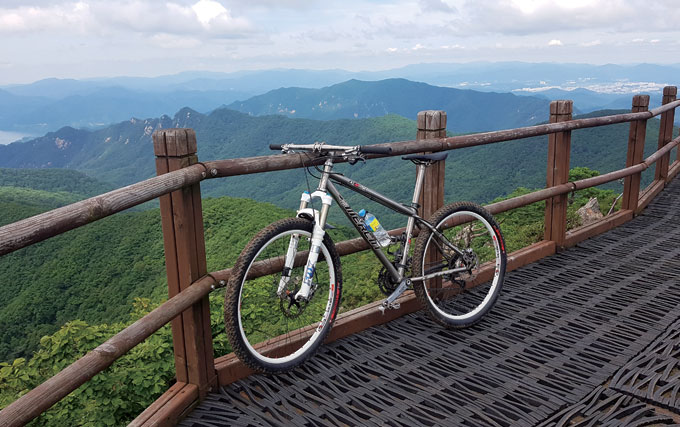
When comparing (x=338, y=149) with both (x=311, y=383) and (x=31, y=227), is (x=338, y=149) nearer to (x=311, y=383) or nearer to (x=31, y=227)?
(x=311, y=383)

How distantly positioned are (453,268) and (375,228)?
2.30 ft

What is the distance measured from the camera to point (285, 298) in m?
2.29

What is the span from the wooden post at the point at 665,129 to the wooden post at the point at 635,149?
36.8 inches

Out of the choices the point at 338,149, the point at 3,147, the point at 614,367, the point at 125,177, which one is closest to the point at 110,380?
the point at 338,149

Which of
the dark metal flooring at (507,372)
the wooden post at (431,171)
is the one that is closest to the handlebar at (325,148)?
the wooden post at (431,171)

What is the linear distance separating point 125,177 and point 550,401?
11687 centimetres

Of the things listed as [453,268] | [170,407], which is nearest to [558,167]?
[453,268]

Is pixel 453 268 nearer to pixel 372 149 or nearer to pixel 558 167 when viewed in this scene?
pixel 372 149

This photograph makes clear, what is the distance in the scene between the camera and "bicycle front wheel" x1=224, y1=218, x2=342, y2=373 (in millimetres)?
2150

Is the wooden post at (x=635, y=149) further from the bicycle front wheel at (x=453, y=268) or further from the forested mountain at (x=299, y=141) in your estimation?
the forested mountain at (x=299, y=141)

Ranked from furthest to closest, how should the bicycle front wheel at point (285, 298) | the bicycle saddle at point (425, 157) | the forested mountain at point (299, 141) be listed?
the forested mountain at point (299, 141), the bicycle saddle at point (425, 157), the bicycle front wheel at point (285, 298)

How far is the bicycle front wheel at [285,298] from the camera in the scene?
2150 millimetres

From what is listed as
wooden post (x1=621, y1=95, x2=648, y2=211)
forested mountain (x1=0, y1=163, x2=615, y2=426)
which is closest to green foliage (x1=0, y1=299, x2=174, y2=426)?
wooden post (x1=621, y1=95, x2=648, y2=211)

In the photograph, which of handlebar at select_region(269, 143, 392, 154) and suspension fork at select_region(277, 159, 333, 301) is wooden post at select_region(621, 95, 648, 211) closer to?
handlebar at select_region(269, 143, 392, 154)
